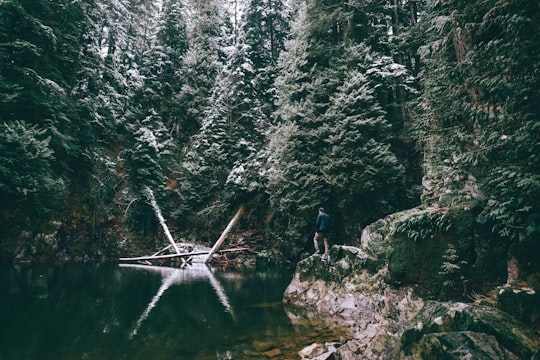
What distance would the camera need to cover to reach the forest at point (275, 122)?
7562 millimetres

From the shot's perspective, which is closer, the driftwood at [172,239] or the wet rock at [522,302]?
the wet rock at [522,302]

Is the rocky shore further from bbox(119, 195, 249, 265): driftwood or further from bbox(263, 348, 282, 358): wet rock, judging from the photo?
bbox(119, 195, 249, 265): driftwood

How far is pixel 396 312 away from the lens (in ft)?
27.6

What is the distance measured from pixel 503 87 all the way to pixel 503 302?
4.39 meters

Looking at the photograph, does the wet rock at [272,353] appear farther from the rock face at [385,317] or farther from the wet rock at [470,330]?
the wet rock at [470,330]

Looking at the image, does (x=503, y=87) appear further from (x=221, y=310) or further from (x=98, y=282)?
(x=98, y=282)

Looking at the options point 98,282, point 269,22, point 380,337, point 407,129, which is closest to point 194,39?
point 269,22

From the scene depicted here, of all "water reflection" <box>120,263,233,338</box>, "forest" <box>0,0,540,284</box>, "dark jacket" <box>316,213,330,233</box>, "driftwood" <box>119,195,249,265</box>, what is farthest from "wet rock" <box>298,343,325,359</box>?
"driftwood" <box>119,195,249,265</box>

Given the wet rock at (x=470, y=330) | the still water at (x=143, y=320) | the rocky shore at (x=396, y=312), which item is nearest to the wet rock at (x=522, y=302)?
the rocky shore at (x=396, y=312)

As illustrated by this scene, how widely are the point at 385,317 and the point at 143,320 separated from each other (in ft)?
20.5

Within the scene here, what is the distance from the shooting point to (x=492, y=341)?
441cm

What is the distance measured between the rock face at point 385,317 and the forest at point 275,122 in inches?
82.2

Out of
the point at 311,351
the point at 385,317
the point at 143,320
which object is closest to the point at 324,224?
the point at 385,317

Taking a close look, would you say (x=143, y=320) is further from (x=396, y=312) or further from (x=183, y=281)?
(x=396, y=312)
